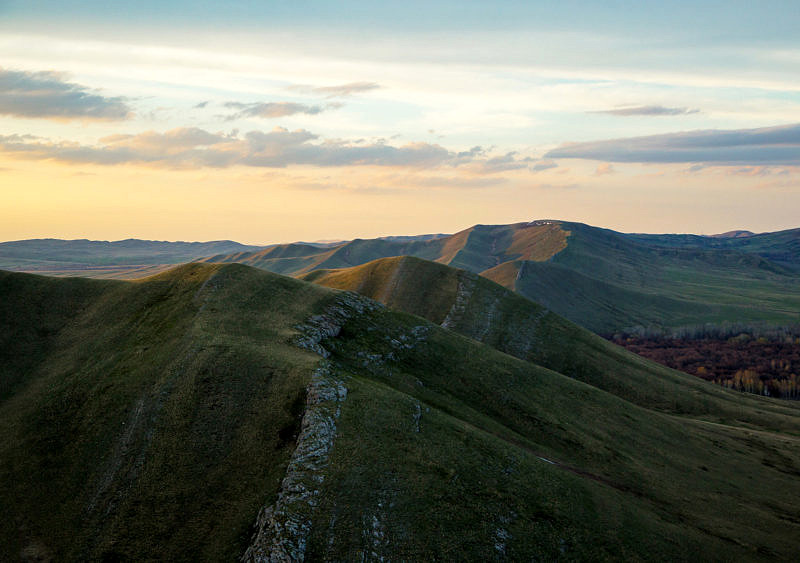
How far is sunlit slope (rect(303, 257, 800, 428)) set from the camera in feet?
343

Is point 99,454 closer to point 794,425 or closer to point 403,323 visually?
point 403,323

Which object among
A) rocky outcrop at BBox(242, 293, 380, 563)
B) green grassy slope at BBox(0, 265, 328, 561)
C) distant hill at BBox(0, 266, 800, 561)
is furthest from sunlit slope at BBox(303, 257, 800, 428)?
rocky outcrop at BBox(242, 293, 380, 563)

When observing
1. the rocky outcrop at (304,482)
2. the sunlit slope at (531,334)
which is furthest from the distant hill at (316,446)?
the sunlit slope at (531,334)

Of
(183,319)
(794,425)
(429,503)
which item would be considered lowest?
(794,425)

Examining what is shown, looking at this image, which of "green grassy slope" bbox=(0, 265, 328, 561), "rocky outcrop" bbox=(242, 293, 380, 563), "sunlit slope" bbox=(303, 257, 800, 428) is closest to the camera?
"rocky outcrop" bbox=(242, 293, 380, 563)

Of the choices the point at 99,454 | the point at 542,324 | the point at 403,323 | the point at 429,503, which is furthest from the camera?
the point at 542,324

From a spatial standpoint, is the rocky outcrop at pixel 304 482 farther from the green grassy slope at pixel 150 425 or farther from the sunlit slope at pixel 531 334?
the sunlit slope at pixel 531 334

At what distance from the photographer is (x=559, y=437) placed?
198 ft

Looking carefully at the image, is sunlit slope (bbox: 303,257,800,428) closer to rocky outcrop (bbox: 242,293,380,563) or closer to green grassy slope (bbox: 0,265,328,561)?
green grassy slope (bbox: 0,265,328,561)

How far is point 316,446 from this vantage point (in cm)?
3722

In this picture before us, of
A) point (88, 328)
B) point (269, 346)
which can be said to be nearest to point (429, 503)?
point (269, 346)

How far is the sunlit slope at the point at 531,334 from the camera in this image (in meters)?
104

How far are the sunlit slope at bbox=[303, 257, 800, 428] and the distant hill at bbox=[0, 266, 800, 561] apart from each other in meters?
24.2

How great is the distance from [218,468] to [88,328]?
1754 inches
